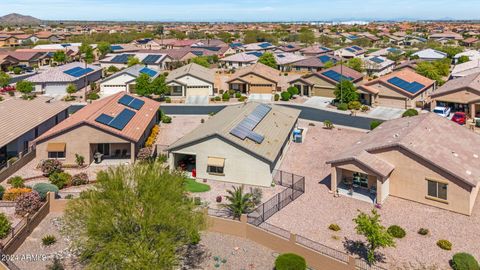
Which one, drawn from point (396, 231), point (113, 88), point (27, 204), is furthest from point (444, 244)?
point (113, 88)

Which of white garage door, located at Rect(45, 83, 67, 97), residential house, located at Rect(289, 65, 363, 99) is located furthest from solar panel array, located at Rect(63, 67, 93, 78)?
residential house, located at Rect(289, 65, 363, 99)

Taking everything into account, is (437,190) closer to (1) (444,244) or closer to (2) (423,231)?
(2) (423,231)

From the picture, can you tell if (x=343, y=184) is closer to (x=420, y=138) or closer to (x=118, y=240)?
(x=420, y=138)

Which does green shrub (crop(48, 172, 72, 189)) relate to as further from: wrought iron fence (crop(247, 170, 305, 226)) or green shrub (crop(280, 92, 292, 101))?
green shrub (crop(280, 92, 292, 101))

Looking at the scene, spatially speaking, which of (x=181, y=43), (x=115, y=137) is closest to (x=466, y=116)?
(x=115, y=137)

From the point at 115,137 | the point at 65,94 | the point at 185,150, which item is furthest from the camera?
the point at 65,94

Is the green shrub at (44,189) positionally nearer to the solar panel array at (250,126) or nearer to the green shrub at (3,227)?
the green shrub at (3,227)
